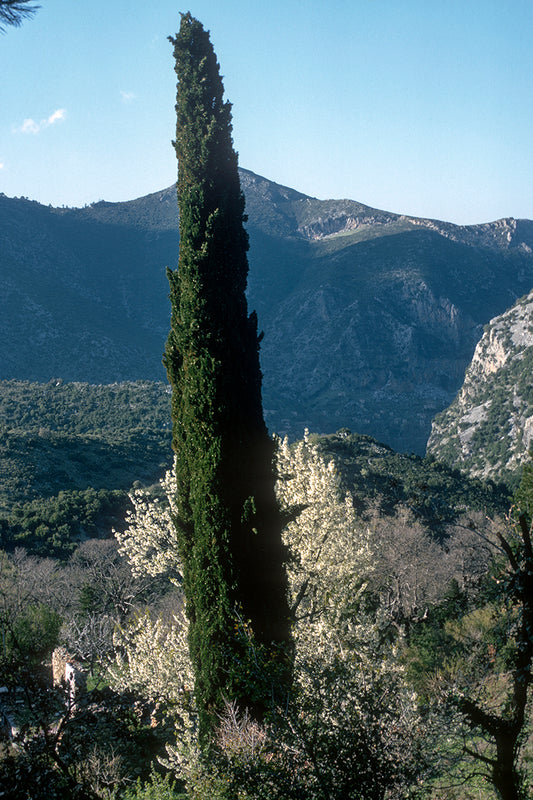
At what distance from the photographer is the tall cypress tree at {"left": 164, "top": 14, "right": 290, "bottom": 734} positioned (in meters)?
9.34

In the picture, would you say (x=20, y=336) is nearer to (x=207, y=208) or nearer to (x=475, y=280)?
(x=207, y=208)

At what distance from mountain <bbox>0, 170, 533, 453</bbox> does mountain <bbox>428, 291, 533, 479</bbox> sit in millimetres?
11299

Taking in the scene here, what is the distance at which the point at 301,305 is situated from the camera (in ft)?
372

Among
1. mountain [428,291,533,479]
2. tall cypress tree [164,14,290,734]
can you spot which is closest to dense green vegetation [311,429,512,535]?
mountain [428,291,533,479]

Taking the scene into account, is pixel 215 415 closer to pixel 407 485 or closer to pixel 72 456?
pixel 72 456

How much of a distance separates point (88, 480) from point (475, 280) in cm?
9655

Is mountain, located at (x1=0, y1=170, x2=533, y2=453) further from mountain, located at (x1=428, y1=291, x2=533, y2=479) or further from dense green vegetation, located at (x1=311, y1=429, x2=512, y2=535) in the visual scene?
dense green vegetation, located at (x1=311, y1=429, x2=512, y2=535)

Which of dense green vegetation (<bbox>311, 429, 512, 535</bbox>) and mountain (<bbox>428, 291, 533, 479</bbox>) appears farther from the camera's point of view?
mountain (<bbox>428, 291, 533, 479</bbox>)

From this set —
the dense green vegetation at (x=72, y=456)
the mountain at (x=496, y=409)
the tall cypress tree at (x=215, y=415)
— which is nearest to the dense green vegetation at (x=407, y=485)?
the mountain at (x=496, y=409)

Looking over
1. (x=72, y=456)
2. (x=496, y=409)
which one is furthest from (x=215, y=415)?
(x=496, y=409)

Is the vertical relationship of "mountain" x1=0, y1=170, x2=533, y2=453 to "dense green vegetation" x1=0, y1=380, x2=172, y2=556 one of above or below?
above

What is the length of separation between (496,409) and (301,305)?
57.5 m

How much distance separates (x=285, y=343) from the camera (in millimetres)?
108312

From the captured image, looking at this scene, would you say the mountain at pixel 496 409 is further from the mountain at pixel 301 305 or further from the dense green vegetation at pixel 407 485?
the mountain at pixel 301 305
